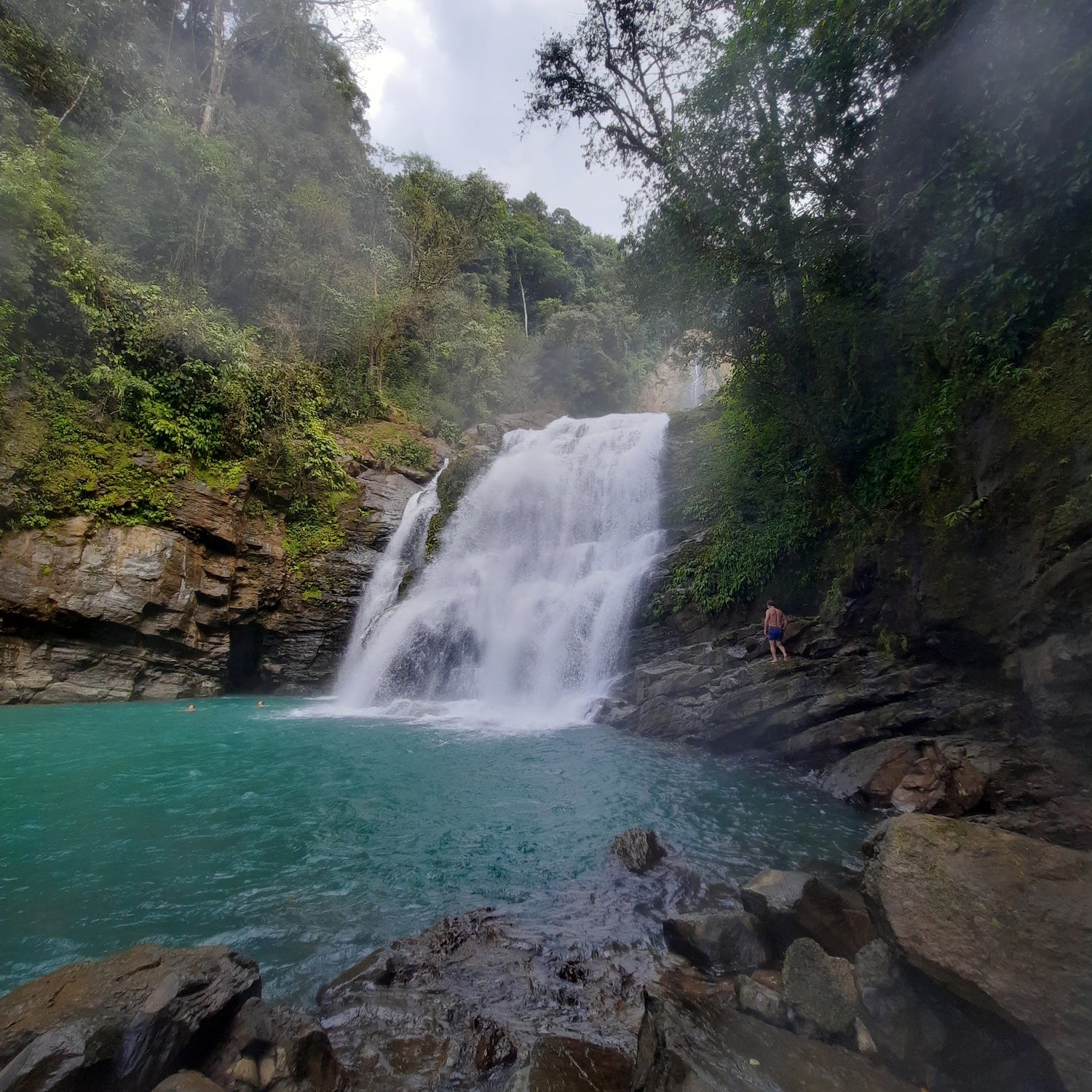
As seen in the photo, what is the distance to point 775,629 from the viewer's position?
950 centimetres

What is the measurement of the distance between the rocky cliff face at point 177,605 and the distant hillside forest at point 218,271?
84 cm

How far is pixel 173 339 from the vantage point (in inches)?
559

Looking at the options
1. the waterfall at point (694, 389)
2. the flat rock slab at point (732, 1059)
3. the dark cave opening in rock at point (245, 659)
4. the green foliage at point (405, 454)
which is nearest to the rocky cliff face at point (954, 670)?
the flat rock slab at point (732, 1059)

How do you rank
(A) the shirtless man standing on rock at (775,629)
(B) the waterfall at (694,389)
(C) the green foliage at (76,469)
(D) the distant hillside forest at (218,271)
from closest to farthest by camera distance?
(A) the shirtless man standing on rock at (775,629)
(C) the green foliage at (76,469)
(D) the distant hillside forest at (218,271)
(B) the waterfall at (694,389)

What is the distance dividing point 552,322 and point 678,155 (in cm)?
2166

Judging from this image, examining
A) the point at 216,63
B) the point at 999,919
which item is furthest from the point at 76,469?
the point at 216,63

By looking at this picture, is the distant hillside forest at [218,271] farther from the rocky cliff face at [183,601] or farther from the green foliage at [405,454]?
the rocky cliff face at [183,601]

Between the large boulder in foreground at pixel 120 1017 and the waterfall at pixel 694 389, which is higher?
the waterfall at pixel 694 389

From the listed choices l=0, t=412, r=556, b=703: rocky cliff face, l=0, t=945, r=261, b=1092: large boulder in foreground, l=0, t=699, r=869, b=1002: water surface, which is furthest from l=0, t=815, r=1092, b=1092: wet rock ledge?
l=0, t=412, r=556, b=703: rocky cliff face

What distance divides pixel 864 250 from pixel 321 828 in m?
11.4

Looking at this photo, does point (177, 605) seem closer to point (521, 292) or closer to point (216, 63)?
point (216, 63)

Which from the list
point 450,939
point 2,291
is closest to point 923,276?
point 450,939

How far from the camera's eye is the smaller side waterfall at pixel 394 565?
1543 centimetres

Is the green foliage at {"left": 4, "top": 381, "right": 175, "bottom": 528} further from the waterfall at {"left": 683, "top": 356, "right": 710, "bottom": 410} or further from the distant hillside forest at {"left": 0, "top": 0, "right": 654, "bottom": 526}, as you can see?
the waterfall at {"left": 683, "top": 356, "right": 710, "bottom": 410}
